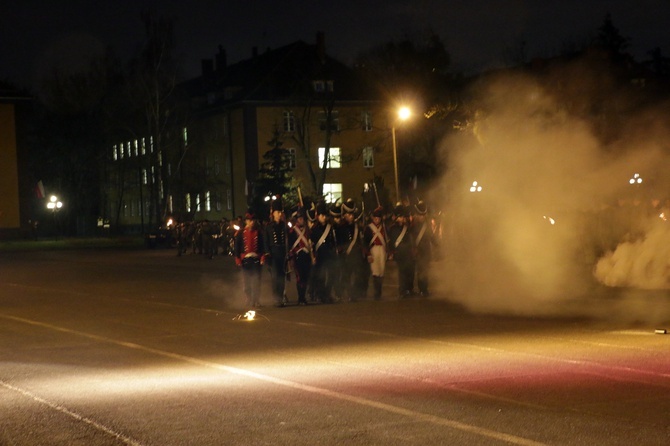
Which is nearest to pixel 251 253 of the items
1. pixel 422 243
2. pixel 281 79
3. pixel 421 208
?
pixel 422 243

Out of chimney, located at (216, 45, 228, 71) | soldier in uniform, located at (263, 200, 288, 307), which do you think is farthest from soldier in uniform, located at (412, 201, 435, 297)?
chimney, located at (216, 45, 228, 71)

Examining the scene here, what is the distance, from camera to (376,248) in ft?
69.5

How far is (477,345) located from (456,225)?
41.1 feet

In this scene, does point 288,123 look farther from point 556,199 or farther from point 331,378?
point 331,378

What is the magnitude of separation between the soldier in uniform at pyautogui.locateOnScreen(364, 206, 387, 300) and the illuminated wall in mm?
62238

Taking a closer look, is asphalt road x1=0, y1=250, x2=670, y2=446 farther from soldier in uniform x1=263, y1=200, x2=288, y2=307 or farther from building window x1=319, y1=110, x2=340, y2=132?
building window x1=319, y1=110, x2=340, y2=132

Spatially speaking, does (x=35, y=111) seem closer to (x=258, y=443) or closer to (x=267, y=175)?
(x=267, y=175)

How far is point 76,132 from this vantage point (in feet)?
275

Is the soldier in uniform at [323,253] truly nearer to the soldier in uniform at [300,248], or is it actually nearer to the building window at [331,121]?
the soldier in uniform at [300,248]

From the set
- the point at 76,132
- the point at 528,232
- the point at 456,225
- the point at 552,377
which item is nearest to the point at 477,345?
the point at 552,377

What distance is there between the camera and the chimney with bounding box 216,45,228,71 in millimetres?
95375

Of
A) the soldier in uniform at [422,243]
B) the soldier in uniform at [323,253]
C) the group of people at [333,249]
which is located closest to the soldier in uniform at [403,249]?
the group of people at [333,249]

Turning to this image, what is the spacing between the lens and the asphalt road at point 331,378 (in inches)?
344

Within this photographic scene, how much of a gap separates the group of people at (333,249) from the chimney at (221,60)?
7535 centimetres
